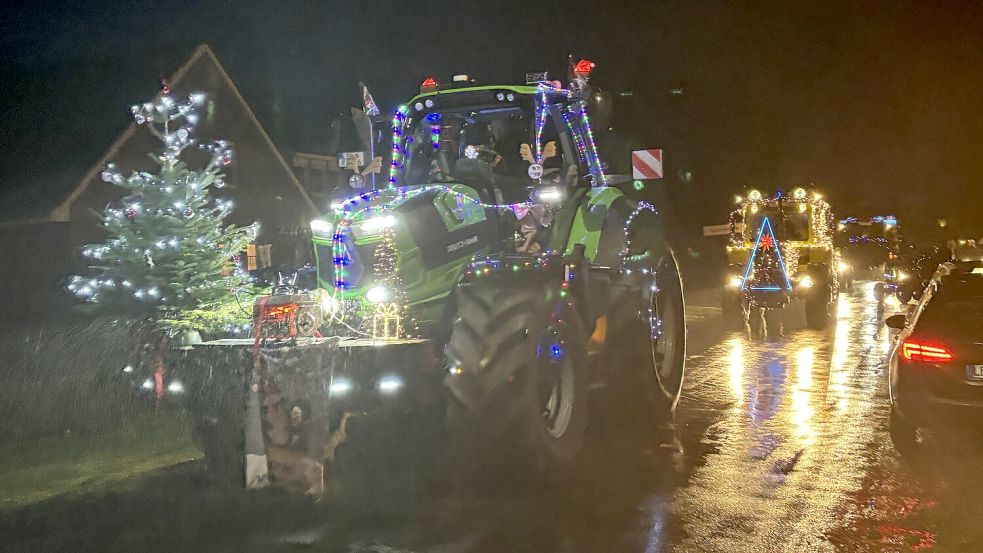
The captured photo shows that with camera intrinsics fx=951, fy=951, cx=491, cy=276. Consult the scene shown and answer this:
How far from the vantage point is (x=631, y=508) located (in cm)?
667

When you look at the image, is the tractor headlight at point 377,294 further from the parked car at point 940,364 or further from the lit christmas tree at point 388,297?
the parked car at point 940,364

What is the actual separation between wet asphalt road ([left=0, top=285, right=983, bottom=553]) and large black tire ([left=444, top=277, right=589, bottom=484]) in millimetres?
354

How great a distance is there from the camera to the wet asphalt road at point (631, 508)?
19.7 feet

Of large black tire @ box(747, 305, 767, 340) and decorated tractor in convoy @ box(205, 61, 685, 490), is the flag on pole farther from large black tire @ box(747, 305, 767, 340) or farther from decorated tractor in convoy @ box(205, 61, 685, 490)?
large black tire @ box(747, 305, 767, 340)

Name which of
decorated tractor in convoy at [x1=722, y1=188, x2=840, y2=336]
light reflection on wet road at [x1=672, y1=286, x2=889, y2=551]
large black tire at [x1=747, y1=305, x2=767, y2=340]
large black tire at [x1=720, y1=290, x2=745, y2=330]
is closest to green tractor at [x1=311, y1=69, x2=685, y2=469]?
light reflection on wet road at [x1=672, y1=286, x2=889, y2=551]

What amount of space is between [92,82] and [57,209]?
4402mm

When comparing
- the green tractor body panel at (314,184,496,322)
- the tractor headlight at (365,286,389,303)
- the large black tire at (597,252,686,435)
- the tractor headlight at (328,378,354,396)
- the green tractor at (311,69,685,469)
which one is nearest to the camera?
the tractor headlight at (328,378,354,396)

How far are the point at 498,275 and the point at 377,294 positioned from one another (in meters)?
0.95

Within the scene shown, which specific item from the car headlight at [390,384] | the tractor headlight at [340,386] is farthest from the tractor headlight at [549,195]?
the tractor headlight at [340,386]

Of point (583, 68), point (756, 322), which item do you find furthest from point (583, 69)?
point (756, 322)

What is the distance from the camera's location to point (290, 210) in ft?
96.4

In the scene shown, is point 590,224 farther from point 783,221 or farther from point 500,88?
point 783,221

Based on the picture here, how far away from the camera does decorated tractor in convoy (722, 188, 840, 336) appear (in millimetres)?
19984

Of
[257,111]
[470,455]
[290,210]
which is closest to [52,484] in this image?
[470,455]
